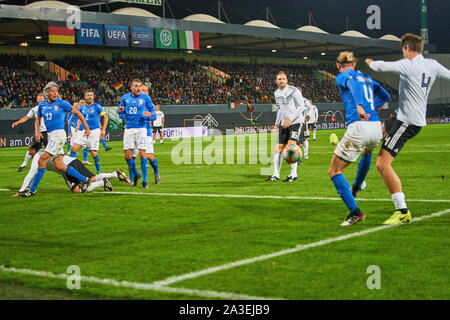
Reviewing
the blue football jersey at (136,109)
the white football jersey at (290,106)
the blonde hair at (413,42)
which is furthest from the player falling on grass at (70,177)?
the blonde hair at (413,42)

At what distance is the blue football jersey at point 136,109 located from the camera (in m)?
12.5

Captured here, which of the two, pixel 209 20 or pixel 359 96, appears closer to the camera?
pixel 359 96

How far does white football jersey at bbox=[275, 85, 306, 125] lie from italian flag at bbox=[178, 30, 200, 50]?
111ft

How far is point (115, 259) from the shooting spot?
597 cm

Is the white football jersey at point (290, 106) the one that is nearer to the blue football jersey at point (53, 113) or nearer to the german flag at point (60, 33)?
the blue football jersey at point (53, 113)

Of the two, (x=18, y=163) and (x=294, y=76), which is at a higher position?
(x=294, y=76)

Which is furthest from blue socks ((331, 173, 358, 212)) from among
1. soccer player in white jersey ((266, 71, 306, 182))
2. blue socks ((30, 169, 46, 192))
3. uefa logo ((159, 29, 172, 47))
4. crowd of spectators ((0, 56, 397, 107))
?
uefa logo ((159, 29, 172, 47))

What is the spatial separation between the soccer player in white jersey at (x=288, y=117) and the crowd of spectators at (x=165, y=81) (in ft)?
74.0

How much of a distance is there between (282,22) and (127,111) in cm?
5894

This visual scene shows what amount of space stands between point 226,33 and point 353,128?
4327cm
